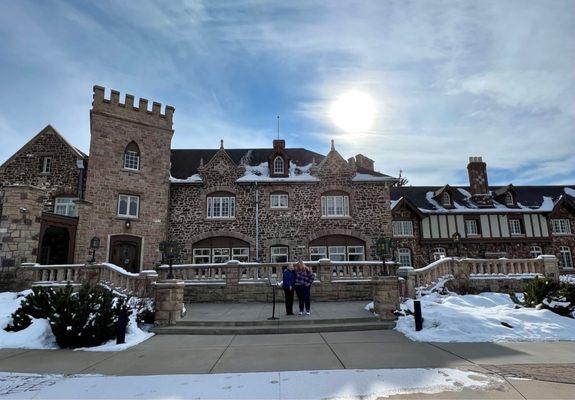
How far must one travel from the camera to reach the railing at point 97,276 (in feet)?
43.5

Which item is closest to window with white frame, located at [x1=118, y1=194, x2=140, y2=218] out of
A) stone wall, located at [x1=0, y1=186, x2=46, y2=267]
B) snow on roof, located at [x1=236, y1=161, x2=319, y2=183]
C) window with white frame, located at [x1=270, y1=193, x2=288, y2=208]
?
stone wall, located at [x1=0, y1=186, x2=46, y2=267]

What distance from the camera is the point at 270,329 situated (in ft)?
32.0

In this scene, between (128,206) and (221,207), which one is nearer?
(128,206)

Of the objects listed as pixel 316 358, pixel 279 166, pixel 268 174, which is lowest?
pixel 316 358

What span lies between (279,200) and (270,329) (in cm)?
1320

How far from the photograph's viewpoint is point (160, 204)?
21.1m

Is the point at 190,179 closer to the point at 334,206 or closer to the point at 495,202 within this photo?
the point at 334,206

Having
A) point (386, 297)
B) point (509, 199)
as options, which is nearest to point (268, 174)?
point (386, 297)

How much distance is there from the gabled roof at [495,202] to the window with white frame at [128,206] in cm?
1976

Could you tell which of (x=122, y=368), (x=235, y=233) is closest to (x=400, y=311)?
(x=122, y=368)

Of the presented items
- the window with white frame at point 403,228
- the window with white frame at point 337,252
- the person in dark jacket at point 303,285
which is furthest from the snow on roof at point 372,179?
the person in dark jacket at point 303,285

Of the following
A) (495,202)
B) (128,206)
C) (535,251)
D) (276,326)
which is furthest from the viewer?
(495,202)

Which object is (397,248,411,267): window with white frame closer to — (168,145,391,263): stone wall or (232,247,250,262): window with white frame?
(168,145,391,263): stone wall

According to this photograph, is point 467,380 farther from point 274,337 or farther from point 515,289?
point 515,289
